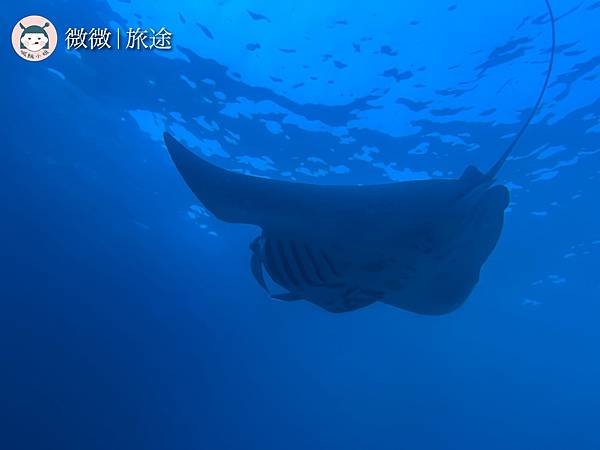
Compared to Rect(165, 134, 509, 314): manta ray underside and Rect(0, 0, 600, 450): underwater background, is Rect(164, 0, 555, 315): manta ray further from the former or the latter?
Rect(0, 0, 600, 450): underwater background

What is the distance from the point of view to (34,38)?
15305mm

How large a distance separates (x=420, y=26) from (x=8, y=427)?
40.7 metres

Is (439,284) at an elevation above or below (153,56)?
below

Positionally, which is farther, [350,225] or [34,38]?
[34,38]

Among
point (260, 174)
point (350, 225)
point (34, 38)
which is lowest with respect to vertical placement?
point (350, 225)

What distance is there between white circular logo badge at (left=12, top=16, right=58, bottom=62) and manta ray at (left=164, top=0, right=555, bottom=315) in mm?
12175

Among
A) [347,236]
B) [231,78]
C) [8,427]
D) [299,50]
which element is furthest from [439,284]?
[8,427]

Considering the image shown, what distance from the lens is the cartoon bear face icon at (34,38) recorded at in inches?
551

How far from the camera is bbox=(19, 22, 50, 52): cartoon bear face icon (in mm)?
14003

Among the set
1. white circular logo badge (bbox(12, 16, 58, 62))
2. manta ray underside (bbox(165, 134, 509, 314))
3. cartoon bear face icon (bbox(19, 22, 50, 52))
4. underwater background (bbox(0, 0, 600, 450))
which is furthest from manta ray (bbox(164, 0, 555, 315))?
cartoon bear face icon (bbox(19, 22, 50, 52))

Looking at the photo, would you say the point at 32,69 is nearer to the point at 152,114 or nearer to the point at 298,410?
the point at 152,114

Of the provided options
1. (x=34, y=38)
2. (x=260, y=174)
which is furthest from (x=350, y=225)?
(x=34, y=38)

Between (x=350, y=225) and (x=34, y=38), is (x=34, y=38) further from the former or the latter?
(x=350, y=225)

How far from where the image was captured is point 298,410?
6028 centimetres
